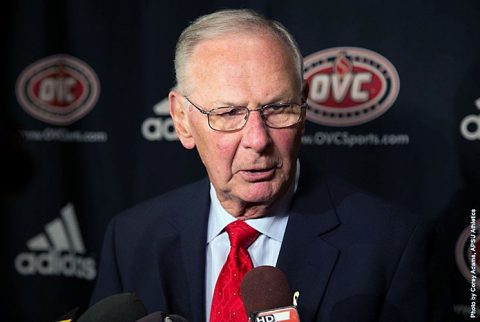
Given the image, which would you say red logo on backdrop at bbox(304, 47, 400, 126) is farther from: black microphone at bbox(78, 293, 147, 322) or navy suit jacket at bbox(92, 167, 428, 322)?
black microphone at bbox(78, 293, 147, 322)

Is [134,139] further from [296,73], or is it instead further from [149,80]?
[296,73]

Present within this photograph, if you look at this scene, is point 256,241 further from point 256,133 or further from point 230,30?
point 230,30

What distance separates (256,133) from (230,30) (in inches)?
9.9

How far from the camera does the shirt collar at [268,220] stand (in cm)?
179

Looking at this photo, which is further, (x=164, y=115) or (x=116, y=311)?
(x=164, y=115)

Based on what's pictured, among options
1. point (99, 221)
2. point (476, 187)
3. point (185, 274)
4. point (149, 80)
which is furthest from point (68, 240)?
point (476, 187)

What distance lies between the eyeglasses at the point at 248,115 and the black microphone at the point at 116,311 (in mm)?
473

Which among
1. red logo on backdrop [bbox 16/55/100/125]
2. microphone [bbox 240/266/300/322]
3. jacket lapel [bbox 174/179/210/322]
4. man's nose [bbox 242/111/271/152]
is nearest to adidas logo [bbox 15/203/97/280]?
red logo on backdrop [bbox 16/55/100/125]

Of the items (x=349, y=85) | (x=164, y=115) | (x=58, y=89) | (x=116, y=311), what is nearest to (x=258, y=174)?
(x=116, y=311)

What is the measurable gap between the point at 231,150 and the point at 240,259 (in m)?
0.27

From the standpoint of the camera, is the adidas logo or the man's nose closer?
the man's nose

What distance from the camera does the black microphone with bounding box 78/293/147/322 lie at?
1344 mm

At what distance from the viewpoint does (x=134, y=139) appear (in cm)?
262

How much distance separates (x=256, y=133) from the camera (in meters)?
1.61
